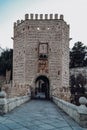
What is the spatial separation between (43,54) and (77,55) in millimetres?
19204

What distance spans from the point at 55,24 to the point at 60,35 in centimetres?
127

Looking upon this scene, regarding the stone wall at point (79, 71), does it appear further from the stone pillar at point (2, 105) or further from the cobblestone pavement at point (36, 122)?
the stone pillar at point (2, 105)

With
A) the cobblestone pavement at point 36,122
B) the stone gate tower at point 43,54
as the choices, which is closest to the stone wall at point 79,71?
the stone gate tower at point 43,54

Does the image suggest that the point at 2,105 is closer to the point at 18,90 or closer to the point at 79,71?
the point at 18,90

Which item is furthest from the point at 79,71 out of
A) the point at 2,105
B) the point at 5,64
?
the point at 2,105

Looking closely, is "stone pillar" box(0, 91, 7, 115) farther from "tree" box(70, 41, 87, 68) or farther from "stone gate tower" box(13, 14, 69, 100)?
"tree" box(70, 41, 87, 68)

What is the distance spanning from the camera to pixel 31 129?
598 centimetres

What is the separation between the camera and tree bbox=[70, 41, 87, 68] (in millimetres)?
44781

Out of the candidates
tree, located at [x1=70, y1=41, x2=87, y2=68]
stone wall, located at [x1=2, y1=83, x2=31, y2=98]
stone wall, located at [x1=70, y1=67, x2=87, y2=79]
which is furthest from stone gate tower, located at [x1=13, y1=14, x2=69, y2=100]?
tree, located at [x1=70, y1=41, x2=87, y2=68]

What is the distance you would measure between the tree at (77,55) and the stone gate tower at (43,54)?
17287mm

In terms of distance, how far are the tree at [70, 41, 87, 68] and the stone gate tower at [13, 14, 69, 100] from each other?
17.3 meters

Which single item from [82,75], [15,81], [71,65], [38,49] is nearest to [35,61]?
[38,49]

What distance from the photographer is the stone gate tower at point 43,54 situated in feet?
87.5

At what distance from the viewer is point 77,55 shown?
149 feet
